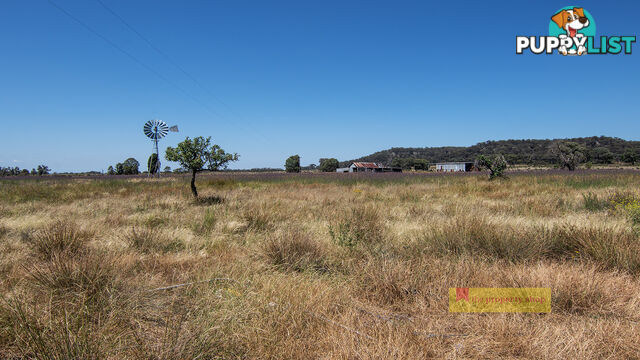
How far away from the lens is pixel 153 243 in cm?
447

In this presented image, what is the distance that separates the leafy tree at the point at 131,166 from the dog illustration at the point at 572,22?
279 feet

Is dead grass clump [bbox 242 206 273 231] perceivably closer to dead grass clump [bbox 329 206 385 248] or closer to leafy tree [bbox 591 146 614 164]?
dead grass clump [bbox 329 206 385 248]

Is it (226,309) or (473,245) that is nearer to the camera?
(226,309)

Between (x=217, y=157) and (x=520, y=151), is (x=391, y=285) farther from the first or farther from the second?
(x=520, y=151)

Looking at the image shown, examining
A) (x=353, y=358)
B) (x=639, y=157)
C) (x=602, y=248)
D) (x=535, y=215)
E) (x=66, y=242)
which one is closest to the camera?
(x=353, y=358)

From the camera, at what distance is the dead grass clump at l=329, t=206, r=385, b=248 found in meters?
4.54

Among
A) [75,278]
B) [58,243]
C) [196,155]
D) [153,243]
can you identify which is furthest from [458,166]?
[75,278]

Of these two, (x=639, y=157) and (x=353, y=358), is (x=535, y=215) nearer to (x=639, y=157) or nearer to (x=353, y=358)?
(x=353, y=358)

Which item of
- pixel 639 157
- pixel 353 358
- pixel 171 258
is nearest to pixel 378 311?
pixel 353 358

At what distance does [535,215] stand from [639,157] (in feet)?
374

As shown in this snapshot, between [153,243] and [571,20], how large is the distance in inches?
531

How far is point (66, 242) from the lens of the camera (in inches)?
161

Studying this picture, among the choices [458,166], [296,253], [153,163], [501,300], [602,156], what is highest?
[153,163]

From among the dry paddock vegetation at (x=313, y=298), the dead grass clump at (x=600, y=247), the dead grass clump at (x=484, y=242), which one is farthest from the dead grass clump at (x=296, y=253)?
the dead grass clump at (x=600, y=247)
